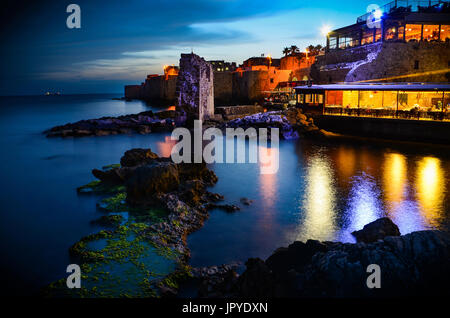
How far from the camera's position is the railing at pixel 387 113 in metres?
25.0

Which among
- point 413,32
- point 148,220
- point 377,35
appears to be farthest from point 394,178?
point 413,32

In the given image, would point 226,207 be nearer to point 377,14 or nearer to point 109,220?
point 109,220

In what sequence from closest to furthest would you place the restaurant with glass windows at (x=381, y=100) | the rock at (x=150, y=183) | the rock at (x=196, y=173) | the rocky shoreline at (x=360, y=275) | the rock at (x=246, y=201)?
the rocky shoreline at (x=360, y=275)
the rock at (x=150, y=183)
the rock at (x=246, y=201)
the rock at (x=196, y=173)
the restaurant with glass windows at (x=381, y=100)

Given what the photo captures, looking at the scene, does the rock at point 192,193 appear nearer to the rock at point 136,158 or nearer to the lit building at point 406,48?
the rock at point 136,158

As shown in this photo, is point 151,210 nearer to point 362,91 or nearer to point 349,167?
point 349,167

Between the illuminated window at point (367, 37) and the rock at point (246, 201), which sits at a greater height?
the illuminated window at point (367, 37)

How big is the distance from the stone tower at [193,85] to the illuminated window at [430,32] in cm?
2737

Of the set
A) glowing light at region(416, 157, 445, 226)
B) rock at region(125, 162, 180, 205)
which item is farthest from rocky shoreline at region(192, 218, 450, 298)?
rock at region(125, 162, 180, 205)

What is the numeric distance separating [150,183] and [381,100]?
88.5 feet

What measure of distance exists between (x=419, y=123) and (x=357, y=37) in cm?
2361

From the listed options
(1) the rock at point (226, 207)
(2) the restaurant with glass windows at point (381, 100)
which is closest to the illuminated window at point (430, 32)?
(2) the restaurant with glass windows at point (381, 100)

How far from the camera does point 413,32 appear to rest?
41.5 m

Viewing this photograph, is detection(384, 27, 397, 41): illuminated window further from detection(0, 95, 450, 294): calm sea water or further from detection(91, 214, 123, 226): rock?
detection(91, 214, 123, 226): rock

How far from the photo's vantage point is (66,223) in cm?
1148
